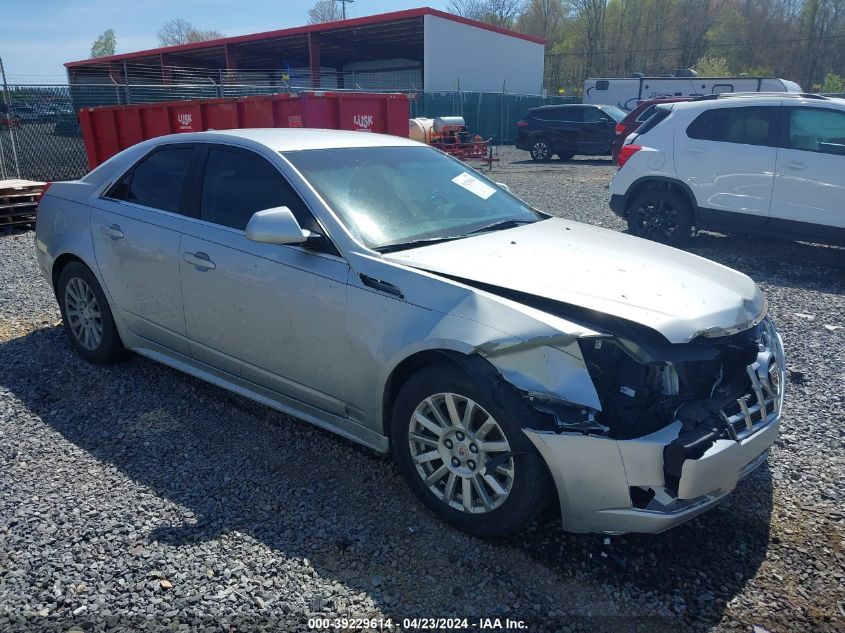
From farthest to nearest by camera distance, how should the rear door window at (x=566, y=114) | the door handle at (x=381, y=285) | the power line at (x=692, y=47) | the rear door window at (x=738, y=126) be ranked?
the power line at (x=692, y=47), the rear door window at (x=566, y=114), the rear door window at (x=738, y=126), the door handle at (x=381, y=285)

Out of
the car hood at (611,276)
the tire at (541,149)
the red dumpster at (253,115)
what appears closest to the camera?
the car hood at (611,276)

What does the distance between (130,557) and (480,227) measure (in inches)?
93.3

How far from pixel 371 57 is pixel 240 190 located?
3953 cm

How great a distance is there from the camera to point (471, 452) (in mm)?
2840

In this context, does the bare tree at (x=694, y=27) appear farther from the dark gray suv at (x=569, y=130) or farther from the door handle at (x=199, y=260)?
the door handle at (x=199, y=260)

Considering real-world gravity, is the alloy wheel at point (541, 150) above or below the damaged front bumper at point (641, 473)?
below

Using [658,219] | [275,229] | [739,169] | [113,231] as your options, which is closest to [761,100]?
[739,169]

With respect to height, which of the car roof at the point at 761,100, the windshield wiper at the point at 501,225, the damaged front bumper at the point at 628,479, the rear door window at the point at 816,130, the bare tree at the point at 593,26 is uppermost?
the bare tree at the point at 593,26

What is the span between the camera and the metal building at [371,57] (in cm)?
3075

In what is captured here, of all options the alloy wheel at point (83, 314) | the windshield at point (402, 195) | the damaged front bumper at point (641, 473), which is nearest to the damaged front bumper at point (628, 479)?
the damaged front bumper at point (641, 473)

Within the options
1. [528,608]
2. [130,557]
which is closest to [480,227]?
[528,608]

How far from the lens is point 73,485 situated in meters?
3.34

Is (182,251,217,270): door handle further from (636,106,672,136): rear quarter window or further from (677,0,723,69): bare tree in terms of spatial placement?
(677,0,723,69): bare tree

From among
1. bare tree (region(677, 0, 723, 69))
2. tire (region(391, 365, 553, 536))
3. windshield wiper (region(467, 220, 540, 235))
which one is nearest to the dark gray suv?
windshield wiper (region(467, 220, 540, 235))
